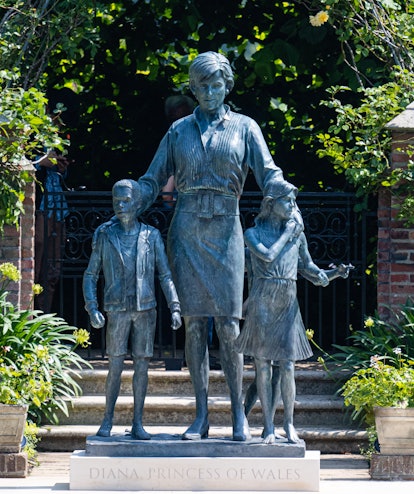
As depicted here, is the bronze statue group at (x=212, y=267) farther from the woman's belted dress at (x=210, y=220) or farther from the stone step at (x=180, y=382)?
the stone step at (x=180, y=382)

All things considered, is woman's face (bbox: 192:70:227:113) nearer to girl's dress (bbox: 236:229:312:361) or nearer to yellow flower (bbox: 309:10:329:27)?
girl's dress (bbox: 236:229:312:361)

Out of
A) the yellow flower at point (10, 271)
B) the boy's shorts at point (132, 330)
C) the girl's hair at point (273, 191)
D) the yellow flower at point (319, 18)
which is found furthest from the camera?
the yellow flower at point (319, 18)

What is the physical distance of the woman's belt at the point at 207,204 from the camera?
317 inches

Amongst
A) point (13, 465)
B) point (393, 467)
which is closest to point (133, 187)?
point (13, 465)

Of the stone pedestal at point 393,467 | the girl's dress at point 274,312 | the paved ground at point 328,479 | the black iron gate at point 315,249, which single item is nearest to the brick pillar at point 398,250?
the black iron gate at point 315,249

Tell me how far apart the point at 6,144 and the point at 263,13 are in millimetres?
3334

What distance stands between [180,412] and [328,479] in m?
1.51

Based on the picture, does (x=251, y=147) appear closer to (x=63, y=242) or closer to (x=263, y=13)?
(x=63, y=242)

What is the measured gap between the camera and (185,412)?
9836mm

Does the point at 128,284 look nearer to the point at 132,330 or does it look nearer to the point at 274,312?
the point at 132,330

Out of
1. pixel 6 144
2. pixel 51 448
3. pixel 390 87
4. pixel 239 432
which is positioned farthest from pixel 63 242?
pixel 239 432

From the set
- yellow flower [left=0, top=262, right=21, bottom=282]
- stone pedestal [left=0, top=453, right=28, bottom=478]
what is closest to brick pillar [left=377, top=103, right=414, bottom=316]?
yellow flower [left=0, top=262, right=21, bottom=282]

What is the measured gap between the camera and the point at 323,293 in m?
12.1

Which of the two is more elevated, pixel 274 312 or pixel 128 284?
pixel 128 284
